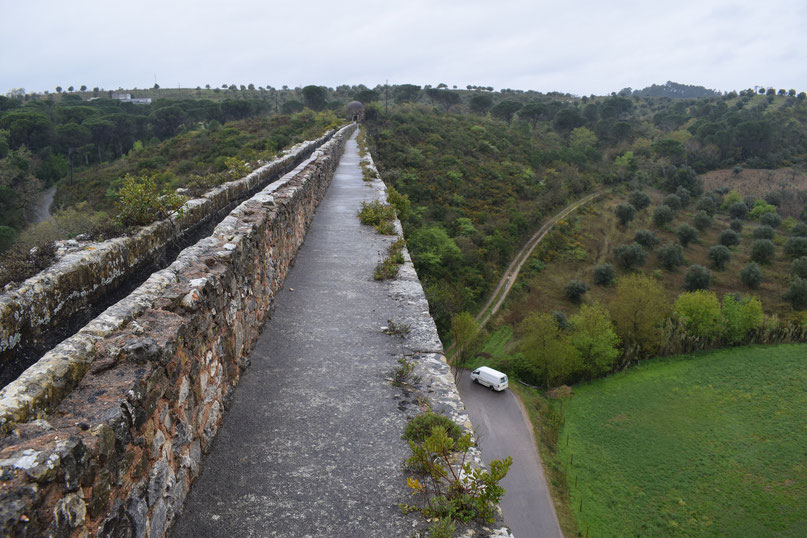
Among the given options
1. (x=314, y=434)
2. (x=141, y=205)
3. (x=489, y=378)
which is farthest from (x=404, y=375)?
(x=489, y=378)

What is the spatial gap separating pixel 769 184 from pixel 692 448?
147 feet

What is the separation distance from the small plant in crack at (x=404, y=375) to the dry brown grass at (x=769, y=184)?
166 feet

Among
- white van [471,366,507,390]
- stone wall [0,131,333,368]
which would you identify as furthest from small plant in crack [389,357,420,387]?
white van [471,366,507,390]

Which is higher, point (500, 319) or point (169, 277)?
point (169, 277)

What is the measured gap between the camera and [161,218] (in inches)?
216

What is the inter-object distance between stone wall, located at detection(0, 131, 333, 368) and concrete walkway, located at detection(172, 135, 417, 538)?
4.35 feet

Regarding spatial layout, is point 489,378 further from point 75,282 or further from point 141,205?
point 75,282

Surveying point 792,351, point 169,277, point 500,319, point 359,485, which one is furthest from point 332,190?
Answer: point 792,351

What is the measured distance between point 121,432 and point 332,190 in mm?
11318

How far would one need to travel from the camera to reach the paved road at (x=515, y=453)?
12602 millimetres

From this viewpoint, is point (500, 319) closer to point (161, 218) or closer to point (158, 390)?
point (161, 218)

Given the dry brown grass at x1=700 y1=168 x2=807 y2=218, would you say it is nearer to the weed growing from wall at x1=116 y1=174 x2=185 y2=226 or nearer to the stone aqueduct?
the weed growing from wall at x1=116 y1=174 x2=185 y2=226

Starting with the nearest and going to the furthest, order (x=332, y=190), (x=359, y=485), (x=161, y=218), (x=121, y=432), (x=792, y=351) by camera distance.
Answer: (x=121, y=432), (x=359, y=485), (x=161, y=218), (x=332, y=190), (x=792, y=351)

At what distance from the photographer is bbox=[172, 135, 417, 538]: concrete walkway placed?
2.81 metres
